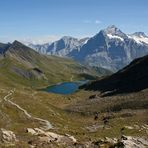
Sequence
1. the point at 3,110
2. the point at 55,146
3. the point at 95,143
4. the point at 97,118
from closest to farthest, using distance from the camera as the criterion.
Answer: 1. the point at 55,146
2. the point at 95,143
3. the point at 3,110
4. the point at 97,118

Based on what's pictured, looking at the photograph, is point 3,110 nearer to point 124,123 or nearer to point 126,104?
point 124,123

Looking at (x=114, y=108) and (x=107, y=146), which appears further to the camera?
(x=114, y=108)

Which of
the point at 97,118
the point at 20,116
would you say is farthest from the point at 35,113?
the point at 97,118

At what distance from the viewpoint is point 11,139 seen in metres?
54.1

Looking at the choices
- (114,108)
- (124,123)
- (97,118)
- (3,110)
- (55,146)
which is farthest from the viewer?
(114,108)

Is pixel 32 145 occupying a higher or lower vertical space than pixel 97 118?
higher

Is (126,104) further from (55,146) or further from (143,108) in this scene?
(55,146)

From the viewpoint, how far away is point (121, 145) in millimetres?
50594

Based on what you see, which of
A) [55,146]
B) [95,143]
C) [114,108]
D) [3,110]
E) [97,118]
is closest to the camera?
[55,146]

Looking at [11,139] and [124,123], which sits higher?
[11,139]

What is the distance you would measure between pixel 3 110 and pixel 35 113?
12560 millimetres

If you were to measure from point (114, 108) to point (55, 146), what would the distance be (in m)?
111

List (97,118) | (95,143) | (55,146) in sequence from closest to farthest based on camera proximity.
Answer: (55,146) < (95,143) < (97,118)

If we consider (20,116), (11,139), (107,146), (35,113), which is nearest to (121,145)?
(107,146)
